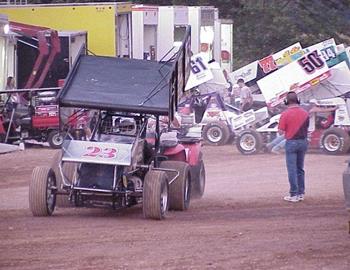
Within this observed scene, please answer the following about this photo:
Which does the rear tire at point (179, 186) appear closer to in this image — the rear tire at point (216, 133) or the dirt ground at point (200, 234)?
the dirt ground at point (200, 234)

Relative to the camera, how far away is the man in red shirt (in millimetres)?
14914

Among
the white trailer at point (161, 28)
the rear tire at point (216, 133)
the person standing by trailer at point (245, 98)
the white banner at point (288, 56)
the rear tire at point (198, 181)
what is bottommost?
the rear tire at point (198, 181)

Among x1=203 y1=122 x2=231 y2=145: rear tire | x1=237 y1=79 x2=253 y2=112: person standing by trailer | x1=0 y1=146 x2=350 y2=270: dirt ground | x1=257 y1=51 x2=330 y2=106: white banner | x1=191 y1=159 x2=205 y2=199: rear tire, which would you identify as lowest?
x1=0 y1=146 x2=350 y2=270: dirt ground

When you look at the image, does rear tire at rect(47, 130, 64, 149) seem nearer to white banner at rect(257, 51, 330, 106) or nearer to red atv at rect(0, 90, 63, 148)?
red atv at rect(0, 90, 63, 148)

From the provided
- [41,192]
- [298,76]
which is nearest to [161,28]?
[298,76]

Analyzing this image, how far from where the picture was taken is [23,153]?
23.8m

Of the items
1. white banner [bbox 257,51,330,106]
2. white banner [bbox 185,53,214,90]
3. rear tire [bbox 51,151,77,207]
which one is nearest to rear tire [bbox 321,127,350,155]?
white banner [bbox 257,51,330,106]

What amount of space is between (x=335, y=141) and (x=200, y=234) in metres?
12.6

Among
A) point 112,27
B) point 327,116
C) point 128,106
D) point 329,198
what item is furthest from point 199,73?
point 128,106

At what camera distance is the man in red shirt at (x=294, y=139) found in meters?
14.9

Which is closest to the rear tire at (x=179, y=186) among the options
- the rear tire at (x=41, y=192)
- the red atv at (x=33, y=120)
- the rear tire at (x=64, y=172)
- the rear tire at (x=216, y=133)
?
the rear tire at (x=64, y=172)

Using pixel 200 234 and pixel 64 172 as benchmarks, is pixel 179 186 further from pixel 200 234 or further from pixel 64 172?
pixel 200 234

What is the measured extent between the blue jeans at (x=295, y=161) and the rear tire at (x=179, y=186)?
6.15ft

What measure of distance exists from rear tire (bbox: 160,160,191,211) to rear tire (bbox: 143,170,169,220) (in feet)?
2.85
